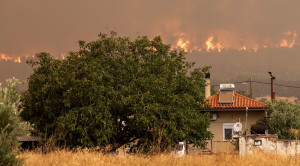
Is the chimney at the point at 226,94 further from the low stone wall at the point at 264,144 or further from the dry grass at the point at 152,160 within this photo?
the dry grass at the point at 152,160

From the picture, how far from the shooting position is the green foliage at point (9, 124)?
8.22 m

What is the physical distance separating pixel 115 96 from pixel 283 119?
48.2 ft

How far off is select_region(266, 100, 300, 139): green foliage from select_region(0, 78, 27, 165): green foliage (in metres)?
25.9

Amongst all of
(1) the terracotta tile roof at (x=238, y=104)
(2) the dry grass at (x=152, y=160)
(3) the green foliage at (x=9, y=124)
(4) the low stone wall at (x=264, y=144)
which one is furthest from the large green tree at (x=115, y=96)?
(3) the green foliage at (x=9, y=124)

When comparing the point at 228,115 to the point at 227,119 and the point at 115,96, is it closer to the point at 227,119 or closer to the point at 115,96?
the point at 227,119

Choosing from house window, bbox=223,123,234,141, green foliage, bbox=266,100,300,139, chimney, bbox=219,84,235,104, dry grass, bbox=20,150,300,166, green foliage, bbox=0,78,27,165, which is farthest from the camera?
chimney, bbox=219,84,235,104

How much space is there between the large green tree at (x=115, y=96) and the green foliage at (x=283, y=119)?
21.5ft

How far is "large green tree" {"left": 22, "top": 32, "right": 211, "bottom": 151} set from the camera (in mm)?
23750

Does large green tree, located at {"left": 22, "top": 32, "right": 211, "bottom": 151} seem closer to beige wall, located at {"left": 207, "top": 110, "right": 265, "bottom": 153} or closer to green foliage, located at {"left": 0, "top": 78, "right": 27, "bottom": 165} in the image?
beige wall, located at {"left": 207, "top": 110, "right": 265, "bottom": 153}

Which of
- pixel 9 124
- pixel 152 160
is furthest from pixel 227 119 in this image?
pixel 9 124

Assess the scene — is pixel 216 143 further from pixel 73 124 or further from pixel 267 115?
pixel 73 124

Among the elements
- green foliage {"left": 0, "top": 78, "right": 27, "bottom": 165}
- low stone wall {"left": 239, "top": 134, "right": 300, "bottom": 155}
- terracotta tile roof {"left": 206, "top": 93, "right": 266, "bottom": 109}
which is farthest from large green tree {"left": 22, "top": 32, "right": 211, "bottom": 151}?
green foliage {"left": 0, "top": 78, "right": 27, "bottom": 165}

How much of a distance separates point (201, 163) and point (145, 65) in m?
16.5

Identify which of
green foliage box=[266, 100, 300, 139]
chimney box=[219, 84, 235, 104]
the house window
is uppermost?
chimney box=[219, 84, 235, 104]
